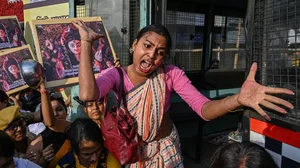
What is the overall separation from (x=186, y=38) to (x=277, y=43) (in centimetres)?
265

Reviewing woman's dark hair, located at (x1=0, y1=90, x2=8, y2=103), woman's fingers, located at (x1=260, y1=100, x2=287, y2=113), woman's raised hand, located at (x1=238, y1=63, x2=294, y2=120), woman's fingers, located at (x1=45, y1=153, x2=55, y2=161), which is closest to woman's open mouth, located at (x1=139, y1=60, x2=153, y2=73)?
woman's raised hand, located at (x1=238, y1=63, x2=294, y2=120)

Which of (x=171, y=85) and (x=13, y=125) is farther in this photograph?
(x=13, y=125)

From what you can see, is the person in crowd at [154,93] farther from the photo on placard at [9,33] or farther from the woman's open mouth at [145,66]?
the photo on placard at [9,33]

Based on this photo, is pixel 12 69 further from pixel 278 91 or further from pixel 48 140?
pixel 278 91

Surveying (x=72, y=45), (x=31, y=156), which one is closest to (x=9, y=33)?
(x=72, y=45)

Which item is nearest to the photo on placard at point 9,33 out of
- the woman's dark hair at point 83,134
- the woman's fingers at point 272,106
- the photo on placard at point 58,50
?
the photo on placard at point 58,50

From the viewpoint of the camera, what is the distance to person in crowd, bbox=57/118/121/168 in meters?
1.97

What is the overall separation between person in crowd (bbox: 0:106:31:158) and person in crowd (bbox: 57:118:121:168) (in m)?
0.36

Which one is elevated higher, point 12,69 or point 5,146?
point 12,69

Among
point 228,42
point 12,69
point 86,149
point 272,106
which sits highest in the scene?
point 228,42

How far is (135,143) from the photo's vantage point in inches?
69.3

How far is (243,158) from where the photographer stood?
120 cm

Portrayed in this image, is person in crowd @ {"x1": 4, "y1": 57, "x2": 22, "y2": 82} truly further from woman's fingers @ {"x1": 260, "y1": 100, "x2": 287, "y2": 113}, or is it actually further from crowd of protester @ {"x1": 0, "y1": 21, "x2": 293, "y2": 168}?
woman's fingers @ {"x1": 260, "y1": 100, "x2": 287, "y2": 113}

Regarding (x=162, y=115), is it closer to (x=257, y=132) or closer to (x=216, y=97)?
(x=257, y=132)
